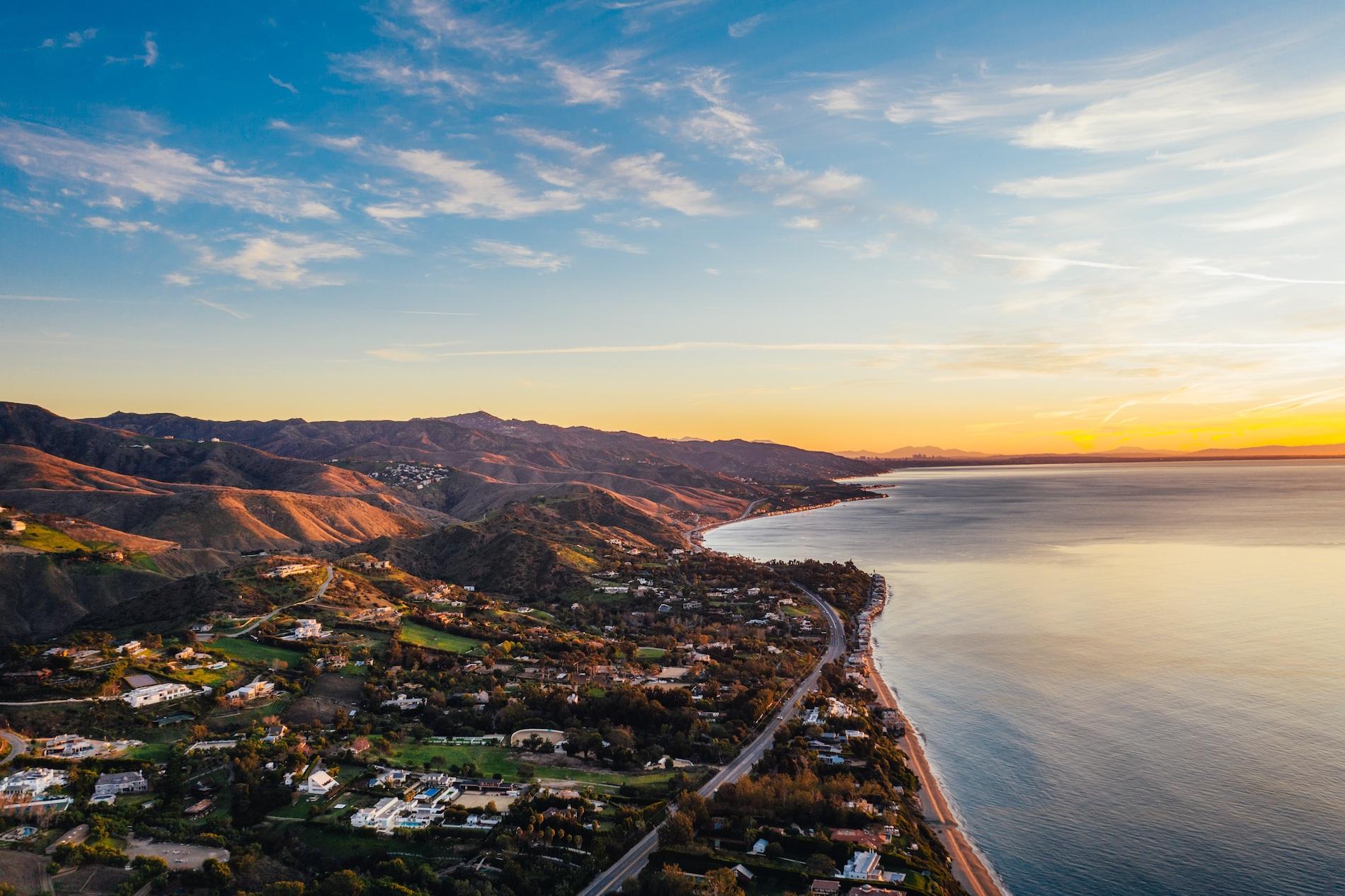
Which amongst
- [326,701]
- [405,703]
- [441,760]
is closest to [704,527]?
[405,703]

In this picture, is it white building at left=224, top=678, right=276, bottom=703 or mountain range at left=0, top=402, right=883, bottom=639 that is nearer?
white building at left=224, top=678, right=276, bottom=703

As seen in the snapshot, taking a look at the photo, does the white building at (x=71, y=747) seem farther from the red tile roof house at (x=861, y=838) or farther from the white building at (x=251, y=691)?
the red tile roof house at (x=861, y=838)

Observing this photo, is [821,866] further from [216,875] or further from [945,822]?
[216,875]

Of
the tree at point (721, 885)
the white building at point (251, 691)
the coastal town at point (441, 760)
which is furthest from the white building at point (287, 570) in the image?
the tree at point (721, 885)

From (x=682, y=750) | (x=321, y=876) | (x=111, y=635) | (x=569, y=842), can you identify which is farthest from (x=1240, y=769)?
(x=111, y=635)

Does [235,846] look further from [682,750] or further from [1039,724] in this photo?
[1039,724]

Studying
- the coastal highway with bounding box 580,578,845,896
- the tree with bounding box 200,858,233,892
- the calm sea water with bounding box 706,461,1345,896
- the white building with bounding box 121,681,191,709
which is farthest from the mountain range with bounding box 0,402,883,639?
the calm sea water with bounding box 706,461,1345,896

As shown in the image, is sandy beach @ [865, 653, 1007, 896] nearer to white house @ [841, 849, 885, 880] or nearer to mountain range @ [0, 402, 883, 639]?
white house @ [841, 849, 885, 880]
